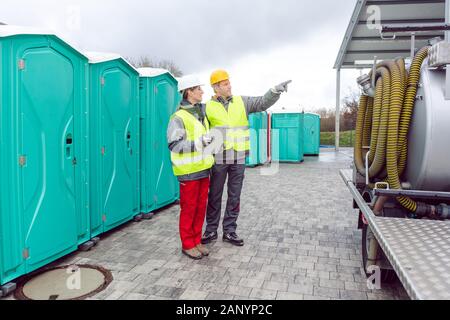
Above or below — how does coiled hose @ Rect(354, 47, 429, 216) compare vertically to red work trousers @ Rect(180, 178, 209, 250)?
above

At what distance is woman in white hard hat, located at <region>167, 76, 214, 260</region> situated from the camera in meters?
3.92

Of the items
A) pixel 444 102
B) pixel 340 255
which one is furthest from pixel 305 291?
pixel 444 102

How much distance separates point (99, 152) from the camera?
4.57 metres

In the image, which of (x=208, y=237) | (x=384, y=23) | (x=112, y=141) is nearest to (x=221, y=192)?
(x=208, y=237)

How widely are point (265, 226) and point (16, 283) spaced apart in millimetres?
3148

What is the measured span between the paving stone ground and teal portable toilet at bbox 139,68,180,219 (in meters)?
0.34

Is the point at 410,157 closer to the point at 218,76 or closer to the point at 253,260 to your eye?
the point at 253,260

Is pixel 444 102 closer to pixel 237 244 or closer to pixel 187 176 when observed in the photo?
pixel 187 176

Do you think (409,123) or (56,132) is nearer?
(409,123)

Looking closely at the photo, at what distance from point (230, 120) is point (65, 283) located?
233cm

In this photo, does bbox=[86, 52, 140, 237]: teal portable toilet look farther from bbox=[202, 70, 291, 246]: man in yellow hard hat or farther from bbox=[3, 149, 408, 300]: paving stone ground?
bbox=[202, 70, 291, 246]: man in yellow hard hat

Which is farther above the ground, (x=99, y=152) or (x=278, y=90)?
(x=278, y=90)

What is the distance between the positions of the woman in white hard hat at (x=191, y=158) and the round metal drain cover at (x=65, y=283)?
0.92 meters

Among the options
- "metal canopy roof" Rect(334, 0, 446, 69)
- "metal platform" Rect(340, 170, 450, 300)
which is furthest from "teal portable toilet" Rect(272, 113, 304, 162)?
"metal platform" Rect(340, 170, 450, 300)
